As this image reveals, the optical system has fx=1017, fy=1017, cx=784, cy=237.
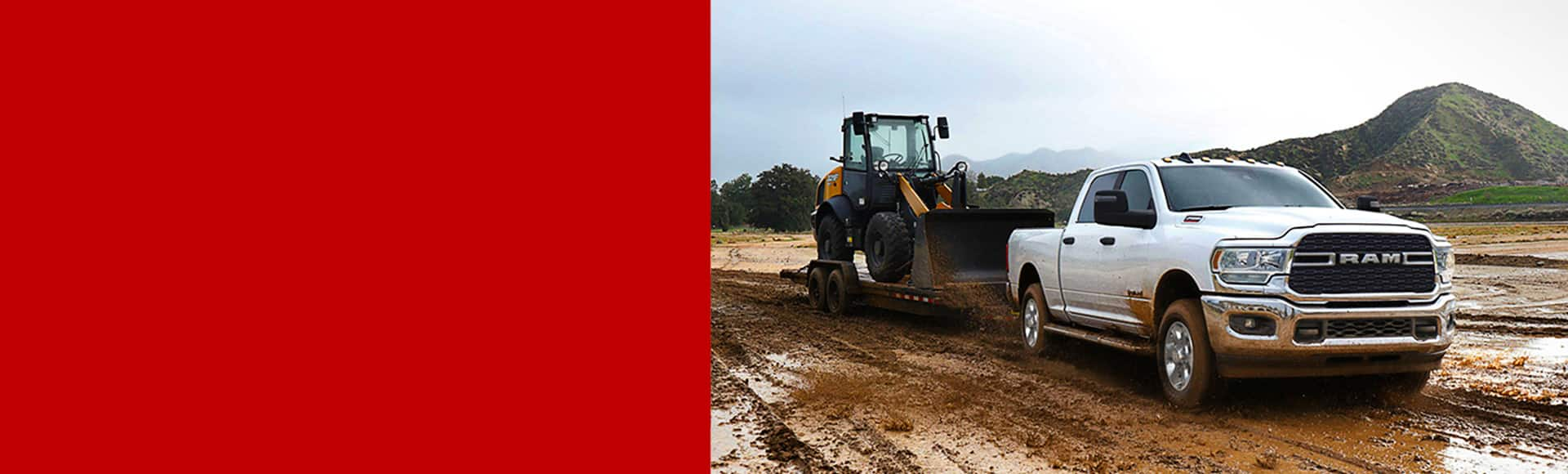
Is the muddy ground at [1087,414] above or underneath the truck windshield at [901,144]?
underneath

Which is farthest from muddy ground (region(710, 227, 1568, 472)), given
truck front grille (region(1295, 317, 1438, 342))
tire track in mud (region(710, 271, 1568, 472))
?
truck front grille (region(1295, 317, 1438, 342))

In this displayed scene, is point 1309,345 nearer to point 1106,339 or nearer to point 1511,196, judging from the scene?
point 1106,339

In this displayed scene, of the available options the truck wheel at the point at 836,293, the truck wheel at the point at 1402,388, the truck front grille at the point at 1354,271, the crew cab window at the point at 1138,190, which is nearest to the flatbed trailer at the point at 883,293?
the truck wheel at the point at 836,293

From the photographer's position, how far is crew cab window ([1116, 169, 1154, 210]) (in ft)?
26.2

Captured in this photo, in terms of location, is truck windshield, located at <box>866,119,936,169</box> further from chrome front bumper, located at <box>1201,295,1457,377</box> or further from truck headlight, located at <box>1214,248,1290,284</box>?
chrome front bumper, located at <box>1201,295,1457,377</box>

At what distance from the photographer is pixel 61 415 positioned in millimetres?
1642

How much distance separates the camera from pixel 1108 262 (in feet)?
26.5

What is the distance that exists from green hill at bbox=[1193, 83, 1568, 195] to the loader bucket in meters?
69.2

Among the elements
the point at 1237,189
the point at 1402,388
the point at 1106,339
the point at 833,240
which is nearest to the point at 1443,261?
the point at 1402,388

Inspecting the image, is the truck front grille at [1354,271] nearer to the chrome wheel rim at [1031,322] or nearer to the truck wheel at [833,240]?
the chrome wheel rim at [1031,322]

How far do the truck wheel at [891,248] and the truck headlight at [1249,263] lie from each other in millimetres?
6376

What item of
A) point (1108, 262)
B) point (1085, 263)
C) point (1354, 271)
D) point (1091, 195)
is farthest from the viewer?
point (1091, 195)

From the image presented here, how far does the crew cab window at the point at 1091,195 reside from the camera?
874 cm

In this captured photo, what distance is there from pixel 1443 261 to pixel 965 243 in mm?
5395
